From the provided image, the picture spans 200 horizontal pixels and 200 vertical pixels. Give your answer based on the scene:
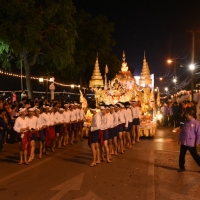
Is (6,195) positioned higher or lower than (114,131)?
lower

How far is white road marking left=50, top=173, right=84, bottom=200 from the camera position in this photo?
759cm

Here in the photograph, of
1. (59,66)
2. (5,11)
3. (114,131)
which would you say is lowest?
(114,131)

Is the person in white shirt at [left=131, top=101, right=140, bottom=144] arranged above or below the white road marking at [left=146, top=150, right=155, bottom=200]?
above

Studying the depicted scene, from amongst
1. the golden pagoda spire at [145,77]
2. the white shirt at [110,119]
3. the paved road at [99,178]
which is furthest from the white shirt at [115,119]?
the golden pagoda spire at [145,77]

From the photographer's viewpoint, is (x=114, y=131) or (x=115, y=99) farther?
(x=115, y=99)

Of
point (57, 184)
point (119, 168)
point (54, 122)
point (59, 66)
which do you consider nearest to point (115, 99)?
point (59, 66)

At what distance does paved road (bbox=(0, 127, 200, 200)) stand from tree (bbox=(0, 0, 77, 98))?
386 inches

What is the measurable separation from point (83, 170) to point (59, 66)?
1477 cm

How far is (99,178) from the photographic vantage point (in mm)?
9133

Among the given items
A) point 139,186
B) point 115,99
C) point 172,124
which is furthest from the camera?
point 172,124

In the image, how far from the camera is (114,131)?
12.4 metres

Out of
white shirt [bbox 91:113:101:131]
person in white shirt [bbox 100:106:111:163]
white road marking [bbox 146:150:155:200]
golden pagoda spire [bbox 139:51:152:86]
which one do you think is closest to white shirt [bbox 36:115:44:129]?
white shirt [bbox 91:113:101:131]

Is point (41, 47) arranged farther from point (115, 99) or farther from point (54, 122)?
point (54, 122)

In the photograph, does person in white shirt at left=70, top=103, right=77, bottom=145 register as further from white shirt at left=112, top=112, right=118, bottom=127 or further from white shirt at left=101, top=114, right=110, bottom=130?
white shirt at left=101, top=114, right=110, bottom=130
